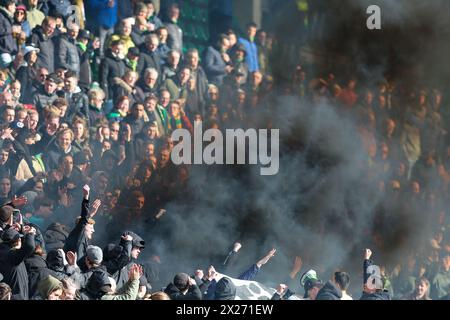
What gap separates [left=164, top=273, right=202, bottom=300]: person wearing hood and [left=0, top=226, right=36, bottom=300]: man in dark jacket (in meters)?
1.67

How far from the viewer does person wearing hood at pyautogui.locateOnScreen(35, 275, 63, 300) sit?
13.9m

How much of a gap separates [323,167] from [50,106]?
4.32 metres

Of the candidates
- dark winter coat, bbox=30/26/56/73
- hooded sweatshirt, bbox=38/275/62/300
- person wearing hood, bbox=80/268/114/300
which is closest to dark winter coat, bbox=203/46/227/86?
dark winter coat, bbox=30/26/56/73

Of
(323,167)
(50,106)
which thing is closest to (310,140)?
(323,167)

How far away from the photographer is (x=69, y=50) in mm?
17078

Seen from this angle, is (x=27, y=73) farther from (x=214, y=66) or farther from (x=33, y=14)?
(x=214, y=66)

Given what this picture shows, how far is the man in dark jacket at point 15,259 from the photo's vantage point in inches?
553

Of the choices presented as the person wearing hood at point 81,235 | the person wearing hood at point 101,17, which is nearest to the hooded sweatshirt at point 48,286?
the person wearing hood at point 81,235

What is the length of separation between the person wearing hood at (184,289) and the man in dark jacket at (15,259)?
167 cm

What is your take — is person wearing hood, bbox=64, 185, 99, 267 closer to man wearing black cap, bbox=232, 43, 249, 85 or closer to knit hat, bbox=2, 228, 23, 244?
knit hat, bbox=2, 228, 23, 244

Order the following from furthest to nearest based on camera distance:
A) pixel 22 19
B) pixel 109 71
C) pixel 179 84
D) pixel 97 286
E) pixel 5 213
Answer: pixel 179 84
pixel 109 71
pixel 22 19
pixel 5 213
pixel 97 286

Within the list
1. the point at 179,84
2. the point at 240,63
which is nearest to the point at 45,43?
the point at 179,84

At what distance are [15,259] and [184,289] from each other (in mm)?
1952

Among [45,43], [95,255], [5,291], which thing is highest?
[45,43]
